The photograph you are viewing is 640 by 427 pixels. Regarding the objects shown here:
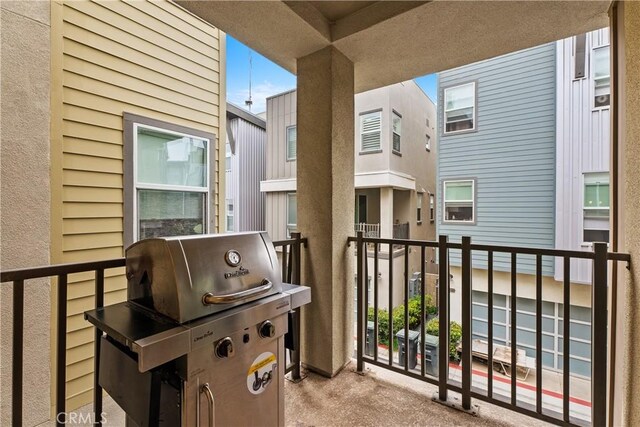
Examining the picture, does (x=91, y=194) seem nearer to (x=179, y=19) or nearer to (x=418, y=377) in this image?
(x=179, y=19)

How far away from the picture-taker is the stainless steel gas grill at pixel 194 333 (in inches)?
38.9

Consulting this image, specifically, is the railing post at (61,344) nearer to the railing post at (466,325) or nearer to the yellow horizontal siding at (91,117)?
the yellow horizontal siding at (91,117)

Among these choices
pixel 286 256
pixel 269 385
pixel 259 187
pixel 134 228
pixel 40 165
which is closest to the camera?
pixel 269 385

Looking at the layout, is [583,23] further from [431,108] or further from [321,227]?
[431,108]

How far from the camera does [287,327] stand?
4.55 feet

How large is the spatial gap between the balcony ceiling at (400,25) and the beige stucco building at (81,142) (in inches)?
45.2

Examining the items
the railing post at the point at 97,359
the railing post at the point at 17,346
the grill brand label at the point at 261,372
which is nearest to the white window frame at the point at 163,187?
the railing post at the point at 97,359

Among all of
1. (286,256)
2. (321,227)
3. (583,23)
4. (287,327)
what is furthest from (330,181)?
(583,23)

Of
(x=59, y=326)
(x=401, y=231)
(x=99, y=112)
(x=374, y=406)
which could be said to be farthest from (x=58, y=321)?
(x=401, y=231)

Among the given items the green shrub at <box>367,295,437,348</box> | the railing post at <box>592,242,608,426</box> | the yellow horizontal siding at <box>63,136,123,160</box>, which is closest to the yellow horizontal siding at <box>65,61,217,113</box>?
the yellow horizontal siding at <box>63,136,123,160</box>

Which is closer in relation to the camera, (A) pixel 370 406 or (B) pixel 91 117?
(A) pixel 370 406

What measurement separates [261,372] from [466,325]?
1.34m

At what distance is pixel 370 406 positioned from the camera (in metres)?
1.92

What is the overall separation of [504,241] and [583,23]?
4342mm
